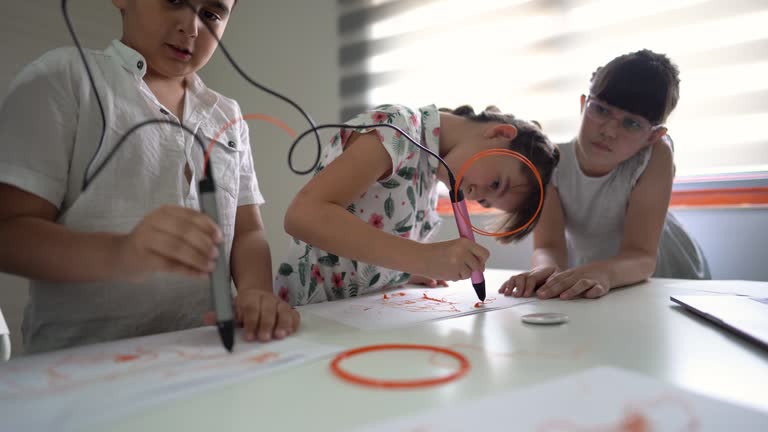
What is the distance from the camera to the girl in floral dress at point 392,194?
2.18 feet

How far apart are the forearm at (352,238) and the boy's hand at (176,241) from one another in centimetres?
28

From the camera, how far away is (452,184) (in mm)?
680

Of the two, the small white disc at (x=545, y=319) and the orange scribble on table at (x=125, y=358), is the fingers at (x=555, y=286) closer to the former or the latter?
the small white disc at (x=545, y=319)

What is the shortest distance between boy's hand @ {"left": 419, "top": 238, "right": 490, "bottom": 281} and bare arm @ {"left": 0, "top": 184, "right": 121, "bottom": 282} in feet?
1.21

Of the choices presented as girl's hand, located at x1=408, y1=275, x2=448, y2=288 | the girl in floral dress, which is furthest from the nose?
girl's hand, located at x1=408, y1=275, x2=448, y2=288

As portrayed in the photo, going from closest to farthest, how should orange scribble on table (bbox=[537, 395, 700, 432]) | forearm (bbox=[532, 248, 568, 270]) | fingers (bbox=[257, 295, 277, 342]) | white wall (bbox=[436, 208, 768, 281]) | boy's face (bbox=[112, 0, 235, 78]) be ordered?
1. orange scribble on table (bbox=[537, 395, 700, 432])
2. fingers (bbox=[257, 295, 277, 342])
3. boy's face (bbox=[112, 0, 235, 78])
4. forearm (bbox=[532, 248, 568, 270])
5. white wall (bbox=[436, 208, 768, 281])

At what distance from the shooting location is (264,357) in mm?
420

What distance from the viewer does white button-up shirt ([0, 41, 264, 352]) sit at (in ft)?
1.80

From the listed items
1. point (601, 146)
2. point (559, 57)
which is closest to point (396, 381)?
point (601, 146)

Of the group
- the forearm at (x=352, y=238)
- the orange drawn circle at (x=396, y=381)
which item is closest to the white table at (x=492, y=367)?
Answer: the orange drawn circle at (x=396, y=381)

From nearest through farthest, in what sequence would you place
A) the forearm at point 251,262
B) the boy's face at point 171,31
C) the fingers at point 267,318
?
1. the fingers at point 267,318
2. the boy's face at point 171,31
3. the forearm at point 251,262

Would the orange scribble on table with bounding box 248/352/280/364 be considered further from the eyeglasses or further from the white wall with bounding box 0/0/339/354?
the white wall with bounding box 0/0/339/354

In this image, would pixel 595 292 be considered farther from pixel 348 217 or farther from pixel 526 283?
pixel 348 217

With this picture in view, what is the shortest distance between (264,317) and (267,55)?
1729 millimetres
